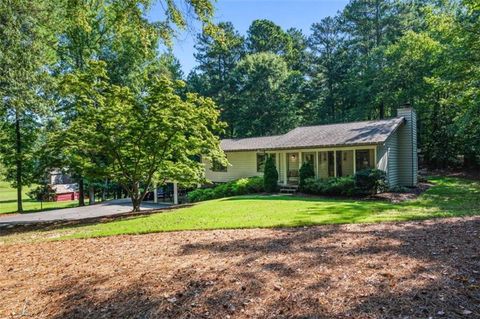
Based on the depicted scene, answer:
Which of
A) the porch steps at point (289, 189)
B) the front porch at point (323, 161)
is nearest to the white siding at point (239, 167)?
the front porch at point (323, 161)

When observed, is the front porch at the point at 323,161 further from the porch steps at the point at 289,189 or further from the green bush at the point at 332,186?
the green bush at the point at 332,186

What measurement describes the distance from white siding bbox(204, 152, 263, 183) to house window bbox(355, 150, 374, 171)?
246 inches

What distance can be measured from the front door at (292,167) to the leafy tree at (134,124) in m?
8.07

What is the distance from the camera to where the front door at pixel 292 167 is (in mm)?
20422

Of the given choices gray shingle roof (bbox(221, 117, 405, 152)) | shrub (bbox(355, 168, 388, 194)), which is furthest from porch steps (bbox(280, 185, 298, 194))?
shrub (bbox(355, 168, 388, 194))

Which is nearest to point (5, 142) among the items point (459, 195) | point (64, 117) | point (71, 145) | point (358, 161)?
point (64, 117)

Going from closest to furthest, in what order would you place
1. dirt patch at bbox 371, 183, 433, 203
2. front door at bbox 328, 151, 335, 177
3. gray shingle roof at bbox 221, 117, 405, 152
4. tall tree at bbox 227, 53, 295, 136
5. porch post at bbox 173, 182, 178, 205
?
dirt patch at bbox 371, 183, 433, 203 → gray shingle roof at bbox 221, 117, 405, 152 → front door at bbox 328, 151, 335, 177 → porch post at bbox 173, 182, 178, 205 → tall tree at bbox 227, 53, 295, 136

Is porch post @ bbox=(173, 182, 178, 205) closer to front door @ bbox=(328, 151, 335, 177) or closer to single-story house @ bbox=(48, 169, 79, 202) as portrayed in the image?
front door @ bbox=(328, 151, 335, 177)

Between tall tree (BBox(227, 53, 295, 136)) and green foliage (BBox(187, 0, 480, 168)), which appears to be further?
tall tree (BBox(227, 53, 295, 136))

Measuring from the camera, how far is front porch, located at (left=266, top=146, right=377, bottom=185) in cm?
1824

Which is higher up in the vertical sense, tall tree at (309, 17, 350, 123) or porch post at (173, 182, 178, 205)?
tall tree at (309, 17, 350, 123)

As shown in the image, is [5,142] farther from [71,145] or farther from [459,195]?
[459,195]

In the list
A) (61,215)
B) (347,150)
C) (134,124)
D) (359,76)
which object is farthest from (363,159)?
(359,76)

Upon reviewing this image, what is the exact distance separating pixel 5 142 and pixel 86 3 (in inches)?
692
